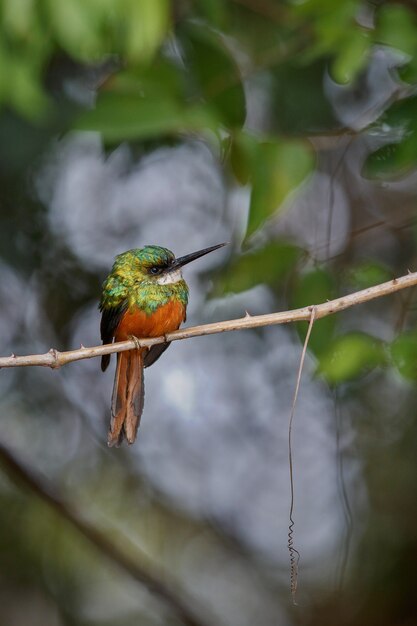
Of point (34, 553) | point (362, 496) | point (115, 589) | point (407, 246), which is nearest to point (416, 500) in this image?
point (362, 496)

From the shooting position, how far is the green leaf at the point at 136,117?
218 centimetres

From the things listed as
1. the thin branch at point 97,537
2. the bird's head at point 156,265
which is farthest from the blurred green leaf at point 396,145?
the thin branch at point 97,537

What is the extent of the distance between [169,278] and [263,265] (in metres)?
0.40

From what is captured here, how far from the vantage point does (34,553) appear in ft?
12.8

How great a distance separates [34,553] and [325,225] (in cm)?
184

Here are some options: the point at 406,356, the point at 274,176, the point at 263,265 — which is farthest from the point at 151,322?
the point at 406,356

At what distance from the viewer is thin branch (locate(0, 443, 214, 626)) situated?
11.3 feet

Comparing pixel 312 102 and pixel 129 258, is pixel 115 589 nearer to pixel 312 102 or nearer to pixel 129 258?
pixel 129 258

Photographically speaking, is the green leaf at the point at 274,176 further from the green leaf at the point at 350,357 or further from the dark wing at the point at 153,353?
the dark wing at the point at 153,353

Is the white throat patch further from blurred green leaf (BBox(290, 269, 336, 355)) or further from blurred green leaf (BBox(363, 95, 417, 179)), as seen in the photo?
blurred green leaf (BBox(363, 95, 417, 179))

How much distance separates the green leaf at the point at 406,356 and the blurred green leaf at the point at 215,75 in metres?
0.73

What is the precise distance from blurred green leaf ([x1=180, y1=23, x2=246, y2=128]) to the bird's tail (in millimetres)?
722

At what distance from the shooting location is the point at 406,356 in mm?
2244

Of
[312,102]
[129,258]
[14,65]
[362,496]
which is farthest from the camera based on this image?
[362,496]
